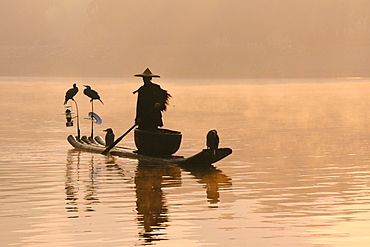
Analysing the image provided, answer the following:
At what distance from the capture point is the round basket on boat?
22.4 meters

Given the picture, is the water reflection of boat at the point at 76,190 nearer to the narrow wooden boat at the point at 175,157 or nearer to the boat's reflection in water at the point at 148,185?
the boat's reflection in water at the point at 148,185

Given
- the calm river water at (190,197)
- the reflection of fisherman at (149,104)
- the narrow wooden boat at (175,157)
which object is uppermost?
the reflection of fisherman at (149,104)

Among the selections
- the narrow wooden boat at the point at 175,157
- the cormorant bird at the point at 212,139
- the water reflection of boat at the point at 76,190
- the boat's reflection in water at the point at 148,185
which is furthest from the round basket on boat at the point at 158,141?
the water reflection of boat at the point at 76,190

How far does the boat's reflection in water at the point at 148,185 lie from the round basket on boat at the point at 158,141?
40cm

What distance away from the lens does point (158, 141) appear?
2256 centimetres

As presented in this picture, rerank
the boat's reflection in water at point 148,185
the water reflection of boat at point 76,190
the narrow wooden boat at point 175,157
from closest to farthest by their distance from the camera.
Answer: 1. the boat's reflection in water at point 148,185
2. the water reflection of boat at point 76,190
3. the narrow wooden boat at point 175,157

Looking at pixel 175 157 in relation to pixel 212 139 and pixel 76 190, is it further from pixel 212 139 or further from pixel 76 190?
pixel 76 190

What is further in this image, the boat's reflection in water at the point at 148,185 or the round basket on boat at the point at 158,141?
the round basket on boat at the point at 158,141

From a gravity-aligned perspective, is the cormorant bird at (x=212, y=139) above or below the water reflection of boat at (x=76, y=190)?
above

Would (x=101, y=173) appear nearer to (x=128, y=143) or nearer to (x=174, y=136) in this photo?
(x=174, y=136)

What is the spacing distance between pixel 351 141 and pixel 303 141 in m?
1.67

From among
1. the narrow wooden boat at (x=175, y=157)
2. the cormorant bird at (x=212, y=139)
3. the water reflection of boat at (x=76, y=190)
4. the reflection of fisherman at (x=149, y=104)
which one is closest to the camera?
the water reflection of boat at (x=76, y=190)

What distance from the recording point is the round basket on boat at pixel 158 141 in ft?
73.5

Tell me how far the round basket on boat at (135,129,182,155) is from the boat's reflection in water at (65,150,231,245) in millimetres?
397
